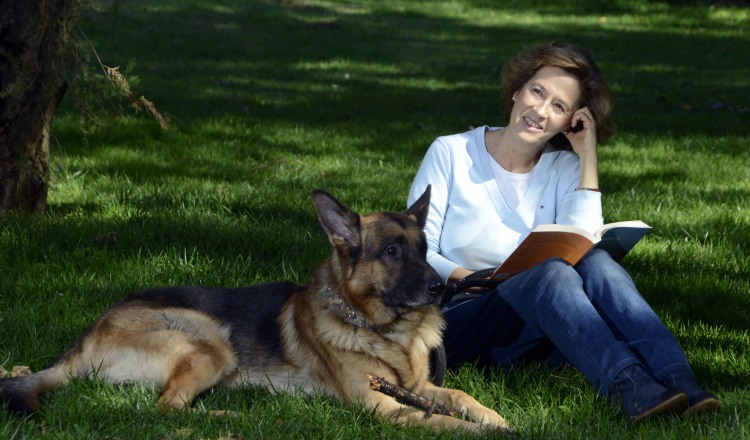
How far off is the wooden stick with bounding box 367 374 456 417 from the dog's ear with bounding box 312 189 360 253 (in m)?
0.61

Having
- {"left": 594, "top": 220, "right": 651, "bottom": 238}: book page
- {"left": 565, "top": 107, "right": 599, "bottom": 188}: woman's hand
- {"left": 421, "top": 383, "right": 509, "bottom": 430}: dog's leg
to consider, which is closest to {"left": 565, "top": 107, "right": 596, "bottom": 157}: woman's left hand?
{"left": 565, "top": 107, "right": 599, "bottom": 188}: woman's hand

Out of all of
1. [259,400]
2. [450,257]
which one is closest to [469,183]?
[450,257]

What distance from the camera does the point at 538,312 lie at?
422 cm

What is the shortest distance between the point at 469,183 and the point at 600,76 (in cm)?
95

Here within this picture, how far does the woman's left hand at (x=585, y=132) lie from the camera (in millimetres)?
4902

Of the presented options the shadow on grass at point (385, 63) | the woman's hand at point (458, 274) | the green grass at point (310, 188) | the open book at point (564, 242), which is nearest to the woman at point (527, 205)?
the woman's hand at point (458, 274)

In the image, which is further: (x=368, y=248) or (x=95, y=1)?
(x=95, y=1)

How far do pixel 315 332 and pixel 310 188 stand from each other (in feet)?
11.3

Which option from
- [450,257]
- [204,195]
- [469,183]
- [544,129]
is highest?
[544,129]

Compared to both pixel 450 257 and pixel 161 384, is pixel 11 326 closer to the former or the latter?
pixel 161 384

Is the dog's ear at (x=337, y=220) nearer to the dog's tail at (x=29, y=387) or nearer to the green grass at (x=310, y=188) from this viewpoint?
the green grass at (x=310, y=188)

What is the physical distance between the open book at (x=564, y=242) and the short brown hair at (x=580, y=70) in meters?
0.78

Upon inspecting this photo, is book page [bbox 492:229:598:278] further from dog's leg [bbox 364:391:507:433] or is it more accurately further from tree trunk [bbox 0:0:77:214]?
tree trunk [bbox 0:0:77:214]

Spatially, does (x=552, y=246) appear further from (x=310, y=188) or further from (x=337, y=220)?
(x=310, y=188)
